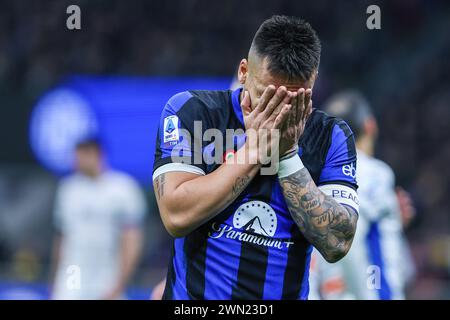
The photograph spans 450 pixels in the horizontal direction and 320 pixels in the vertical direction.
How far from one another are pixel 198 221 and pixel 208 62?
12535 millimetres

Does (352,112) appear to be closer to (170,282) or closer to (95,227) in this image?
(170,282)

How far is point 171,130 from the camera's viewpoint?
344 cm

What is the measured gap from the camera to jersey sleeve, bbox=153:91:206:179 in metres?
3.38

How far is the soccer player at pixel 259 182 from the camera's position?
3219 millimetres

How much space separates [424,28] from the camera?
17250 millimetres

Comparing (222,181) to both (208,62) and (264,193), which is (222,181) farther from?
(208,62)

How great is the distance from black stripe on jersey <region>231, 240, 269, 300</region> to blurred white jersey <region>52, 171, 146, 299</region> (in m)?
5.16

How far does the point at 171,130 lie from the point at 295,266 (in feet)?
2.39

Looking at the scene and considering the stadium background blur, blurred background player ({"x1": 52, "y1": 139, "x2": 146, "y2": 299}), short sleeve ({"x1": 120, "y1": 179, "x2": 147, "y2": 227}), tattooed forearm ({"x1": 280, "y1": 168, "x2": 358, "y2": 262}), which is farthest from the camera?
the stadium background blur

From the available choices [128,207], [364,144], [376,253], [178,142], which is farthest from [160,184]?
[128,207]

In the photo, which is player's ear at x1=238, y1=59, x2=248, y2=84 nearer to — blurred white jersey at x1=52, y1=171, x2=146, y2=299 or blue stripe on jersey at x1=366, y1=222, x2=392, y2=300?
blue stripe on jersey at x1=366, y1=222, x2=392, y2=300

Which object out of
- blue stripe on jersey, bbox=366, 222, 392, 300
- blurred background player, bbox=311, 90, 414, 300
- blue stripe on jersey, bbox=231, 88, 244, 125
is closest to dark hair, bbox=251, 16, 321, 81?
blue stripe on jersey, bbox=231, 88, 244, 125
